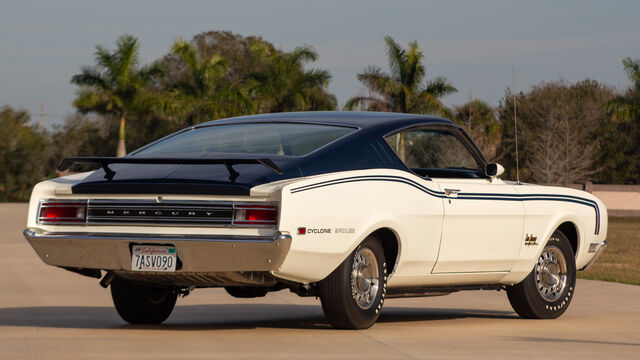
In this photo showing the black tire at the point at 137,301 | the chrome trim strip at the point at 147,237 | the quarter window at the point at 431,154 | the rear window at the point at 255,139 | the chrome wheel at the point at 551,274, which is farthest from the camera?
the chrome wheel at the point at 551,274

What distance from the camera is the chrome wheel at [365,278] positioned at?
28.7 ft

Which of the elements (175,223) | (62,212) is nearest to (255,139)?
(175,223)

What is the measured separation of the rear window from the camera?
8.97 meters

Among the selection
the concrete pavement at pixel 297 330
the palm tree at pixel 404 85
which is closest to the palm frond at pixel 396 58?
the palm tree at pixel 404 85

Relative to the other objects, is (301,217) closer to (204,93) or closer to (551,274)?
(551,274)

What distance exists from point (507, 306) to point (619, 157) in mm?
56852

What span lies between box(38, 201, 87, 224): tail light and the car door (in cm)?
265

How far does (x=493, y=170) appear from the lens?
33.4ft

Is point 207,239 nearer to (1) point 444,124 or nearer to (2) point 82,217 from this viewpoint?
(2) point 82,217

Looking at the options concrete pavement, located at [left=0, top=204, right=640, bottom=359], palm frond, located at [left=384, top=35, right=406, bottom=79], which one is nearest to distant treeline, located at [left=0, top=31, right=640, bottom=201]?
palm frond, located at [left=384, top=35, right=406, bottom=79]

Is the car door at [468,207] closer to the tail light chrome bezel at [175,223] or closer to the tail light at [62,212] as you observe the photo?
the tail light chrome bezel at [175,223]

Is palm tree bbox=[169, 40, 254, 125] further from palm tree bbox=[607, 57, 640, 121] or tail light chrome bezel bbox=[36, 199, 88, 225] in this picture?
tail light chrome bezel bbox=[36, 199, 88, 225]

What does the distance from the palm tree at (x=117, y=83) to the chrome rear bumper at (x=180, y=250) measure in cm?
4966

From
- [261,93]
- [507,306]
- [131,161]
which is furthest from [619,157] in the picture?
[131,161]
